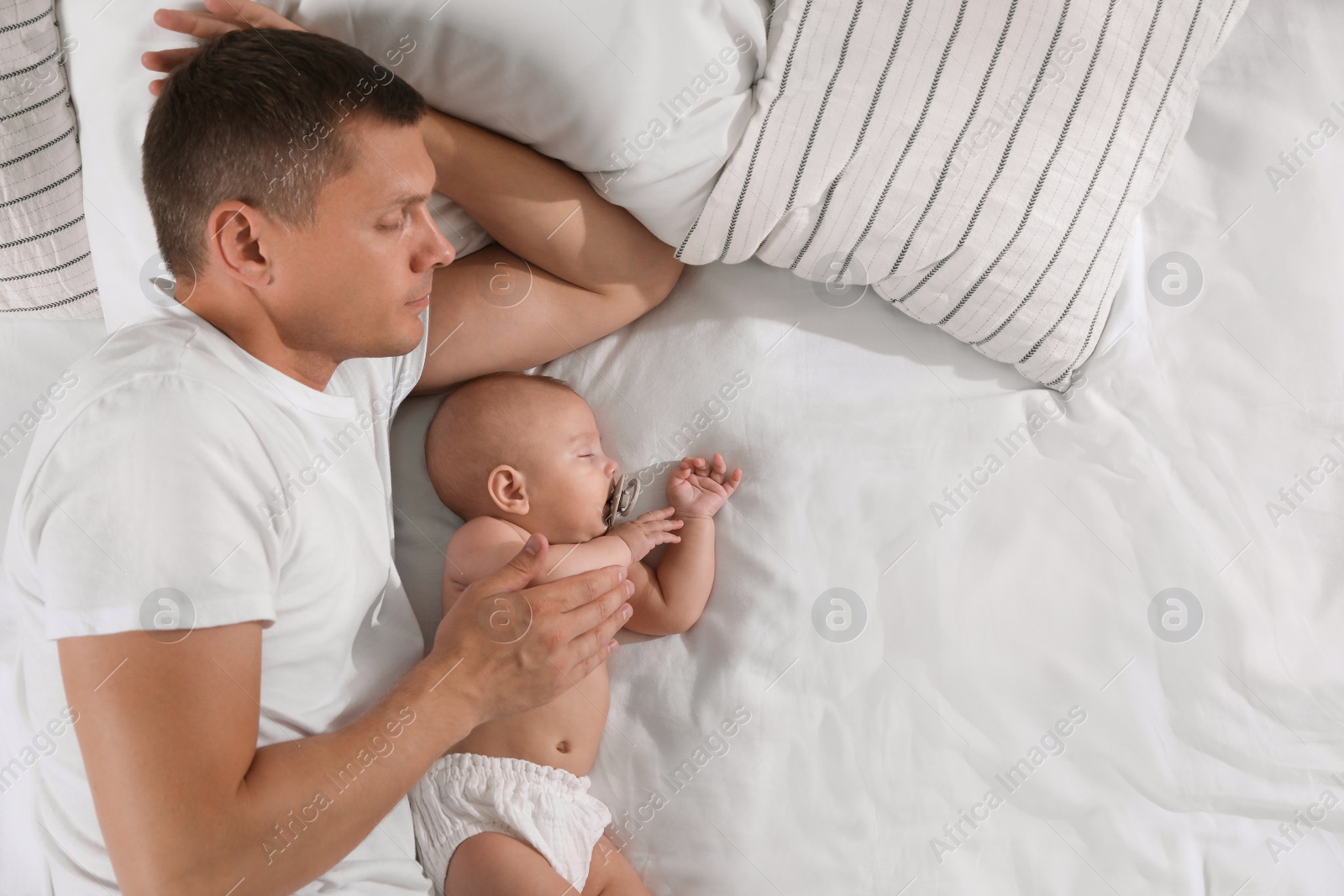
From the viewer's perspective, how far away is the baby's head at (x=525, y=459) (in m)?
1.28

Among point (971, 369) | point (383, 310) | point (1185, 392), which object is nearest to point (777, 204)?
point (971, 369)

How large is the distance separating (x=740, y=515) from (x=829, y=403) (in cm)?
20

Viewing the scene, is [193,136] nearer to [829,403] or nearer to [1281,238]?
[829,403]

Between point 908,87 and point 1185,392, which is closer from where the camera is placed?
point 908,87

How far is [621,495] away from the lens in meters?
1.33

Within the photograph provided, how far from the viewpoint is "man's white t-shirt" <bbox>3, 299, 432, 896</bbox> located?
831 mm

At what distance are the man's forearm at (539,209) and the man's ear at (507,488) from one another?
280 millimetres

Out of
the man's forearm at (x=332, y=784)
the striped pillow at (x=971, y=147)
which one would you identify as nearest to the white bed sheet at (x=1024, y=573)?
the striped pillow at (x=971, y=147)

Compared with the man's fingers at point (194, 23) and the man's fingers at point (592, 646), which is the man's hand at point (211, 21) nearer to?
the man's fingers at point (194, 23)

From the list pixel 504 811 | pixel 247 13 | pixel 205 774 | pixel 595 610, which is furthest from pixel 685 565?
pixel 247 13

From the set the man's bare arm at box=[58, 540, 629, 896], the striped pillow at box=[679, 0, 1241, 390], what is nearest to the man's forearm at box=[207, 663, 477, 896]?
the man's bare arm at box=[58, 540, 629, 896]

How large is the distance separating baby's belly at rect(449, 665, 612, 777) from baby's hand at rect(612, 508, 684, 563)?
179mm

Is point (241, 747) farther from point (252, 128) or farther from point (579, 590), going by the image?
point (252, 128)

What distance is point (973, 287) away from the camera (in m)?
1.21
